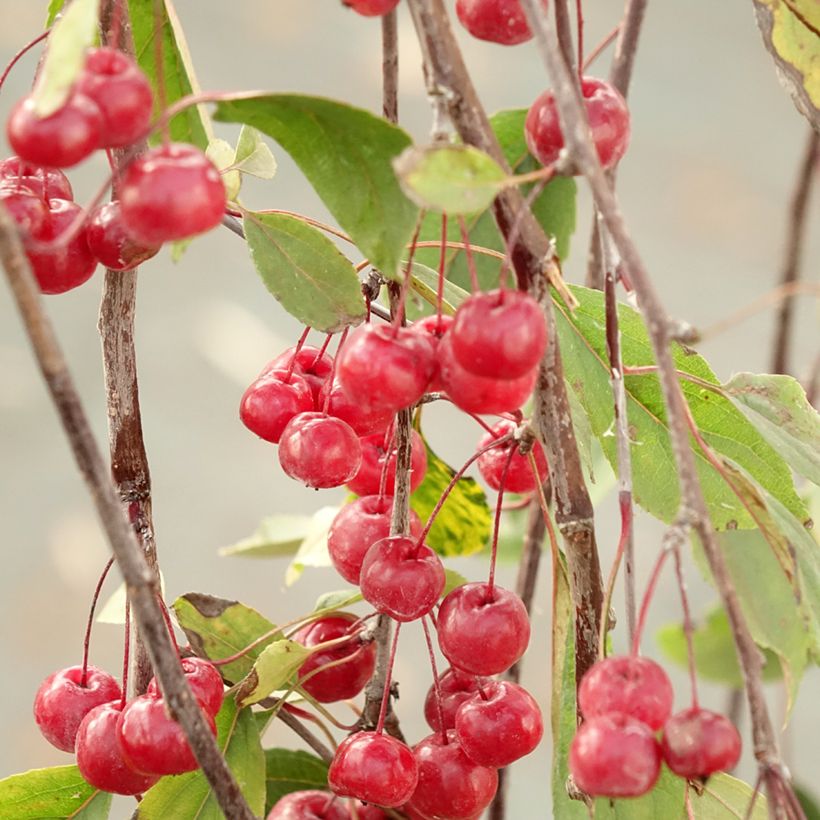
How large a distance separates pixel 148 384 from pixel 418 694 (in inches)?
25.7

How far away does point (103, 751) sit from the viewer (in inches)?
16.9

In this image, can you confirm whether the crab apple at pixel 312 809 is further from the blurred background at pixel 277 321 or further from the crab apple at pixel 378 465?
the blurred background at pixel 277 321

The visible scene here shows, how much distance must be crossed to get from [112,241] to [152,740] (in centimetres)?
16

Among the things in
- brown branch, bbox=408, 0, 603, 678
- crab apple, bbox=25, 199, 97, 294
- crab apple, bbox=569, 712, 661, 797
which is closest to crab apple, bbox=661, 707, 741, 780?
crab apple, bbox=569, 712, 661, 797

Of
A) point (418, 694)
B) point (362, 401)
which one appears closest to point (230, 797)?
point (362, 401)

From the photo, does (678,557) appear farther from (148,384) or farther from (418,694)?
(148,384)

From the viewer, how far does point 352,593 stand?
565 mm

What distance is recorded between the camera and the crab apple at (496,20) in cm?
37

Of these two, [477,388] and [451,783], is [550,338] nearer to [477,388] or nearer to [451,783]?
[477,388]

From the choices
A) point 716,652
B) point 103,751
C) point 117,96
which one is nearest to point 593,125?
point 117,96

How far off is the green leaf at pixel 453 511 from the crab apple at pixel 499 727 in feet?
0.58

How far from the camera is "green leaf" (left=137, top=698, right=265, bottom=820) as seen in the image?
475 mm

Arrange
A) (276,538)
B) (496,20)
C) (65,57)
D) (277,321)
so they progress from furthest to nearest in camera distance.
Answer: (277,321)
(276,538)
(496,20)
(65,57)

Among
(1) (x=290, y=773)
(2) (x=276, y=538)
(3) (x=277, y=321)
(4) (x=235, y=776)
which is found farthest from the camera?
(3) (x=277, y=321)
